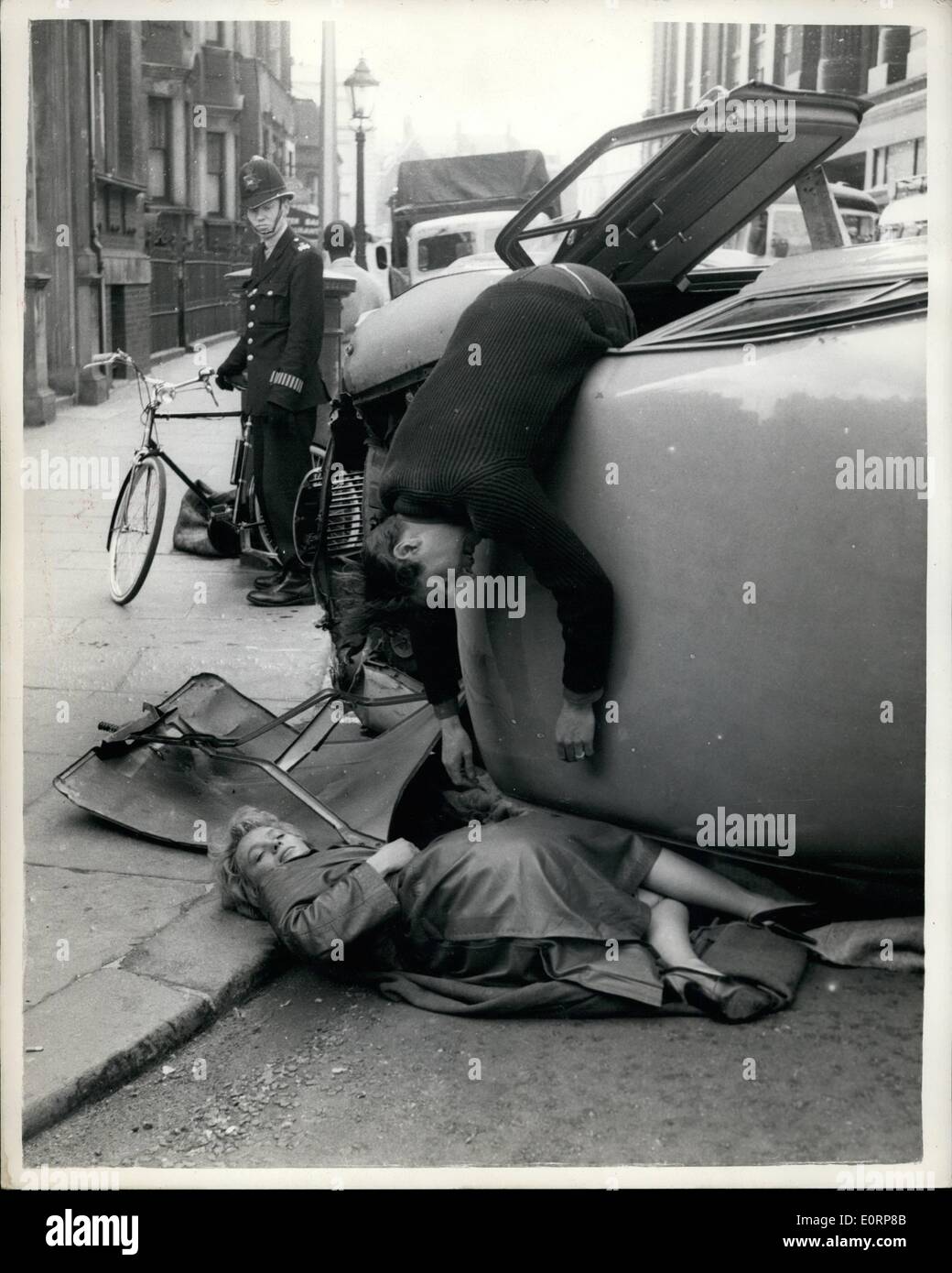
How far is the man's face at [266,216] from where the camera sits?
20.6 feet

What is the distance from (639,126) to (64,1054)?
110 inches

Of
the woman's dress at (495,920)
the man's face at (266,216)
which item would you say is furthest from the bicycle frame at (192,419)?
the woman's dress at (495,920)

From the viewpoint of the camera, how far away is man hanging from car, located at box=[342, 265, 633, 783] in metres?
2.79

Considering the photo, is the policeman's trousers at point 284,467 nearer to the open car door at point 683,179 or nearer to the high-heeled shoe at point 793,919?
the open car door at point 683,179

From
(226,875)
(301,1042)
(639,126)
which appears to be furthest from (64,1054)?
(639,126)

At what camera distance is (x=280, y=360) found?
638cm

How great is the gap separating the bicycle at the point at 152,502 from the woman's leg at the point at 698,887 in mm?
3586

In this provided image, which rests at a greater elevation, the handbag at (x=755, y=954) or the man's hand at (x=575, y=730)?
the man's hand at (x=575, y=730)

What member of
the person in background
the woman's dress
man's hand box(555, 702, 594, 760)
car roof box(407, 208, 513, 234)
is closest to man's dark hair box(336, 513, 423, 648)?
man's hand box(555, 702, 594, 760)

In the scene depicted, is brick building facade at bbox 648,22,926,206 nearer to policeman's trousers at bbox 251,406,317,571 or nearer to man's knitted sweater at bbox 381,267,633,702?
man's knitted sweater at bbox 381,267,633,702

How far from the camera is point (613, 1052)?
8.77 feet

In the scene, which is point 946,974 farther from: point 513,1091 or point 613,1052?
point 513,1091

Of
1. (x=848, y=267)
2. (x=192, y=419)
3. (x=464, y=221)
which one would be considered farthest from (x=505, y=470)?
(x=464, y=221)

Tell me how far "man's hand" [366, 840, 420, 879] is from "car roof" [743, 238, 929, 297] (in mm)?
1505
